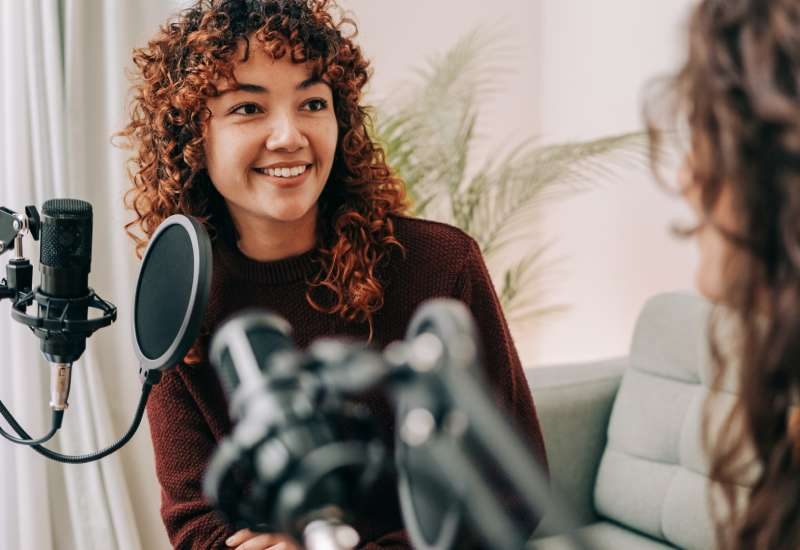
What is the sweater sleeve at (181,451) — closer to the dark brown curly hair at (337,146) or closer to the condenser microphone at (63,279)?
the dark brown curly hair at (337,146)

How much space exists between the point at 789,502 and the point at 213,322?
93 centimetres

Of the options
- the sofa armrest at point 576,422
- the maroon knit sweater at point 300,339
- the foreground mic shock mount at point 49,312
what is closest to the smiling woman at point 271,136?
the maroon knit sweater at point 300,339

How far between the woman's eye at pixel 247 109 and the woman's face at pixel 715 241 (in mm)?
789

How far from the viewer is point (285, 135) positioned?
4.24ft

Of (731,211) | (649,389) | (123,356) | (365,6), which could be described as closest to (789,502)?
(731,211)

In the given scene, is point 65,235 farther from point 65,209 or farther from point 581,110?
point 581,110

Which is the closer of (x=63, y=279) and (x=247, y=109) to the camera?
(x=63, y=279)

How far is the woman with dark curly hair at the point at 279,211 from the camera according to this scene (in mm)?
1312

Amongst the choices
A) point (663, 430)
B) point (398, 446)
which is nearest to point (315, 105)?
point (398, 446)

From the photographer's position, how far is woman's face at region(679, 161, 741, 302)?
25.7 inches

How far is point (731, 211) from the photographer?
0.65m

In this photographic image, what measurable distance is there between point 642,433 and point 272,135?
1.08 m

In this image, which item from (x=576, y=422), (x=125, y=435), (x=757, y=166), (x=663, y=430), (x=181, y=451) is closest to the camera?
(x=757, y=166)

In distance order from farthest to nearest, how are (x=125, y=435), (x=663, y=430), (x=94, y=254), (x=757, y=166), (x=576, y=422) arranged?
(x=94, y=254), (x=576, y=422), (x=663, y=430), (x=125, y=435), (x=757, y=166)
